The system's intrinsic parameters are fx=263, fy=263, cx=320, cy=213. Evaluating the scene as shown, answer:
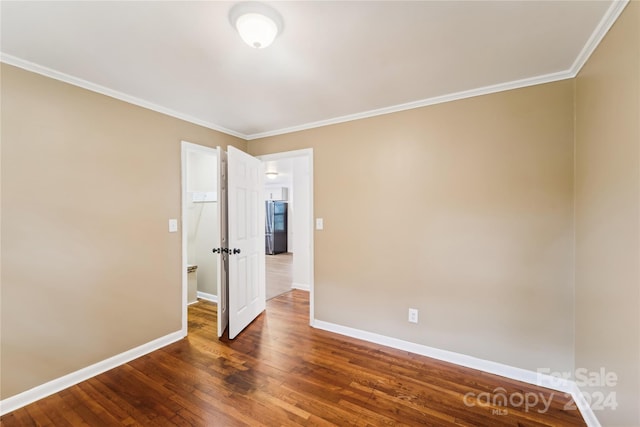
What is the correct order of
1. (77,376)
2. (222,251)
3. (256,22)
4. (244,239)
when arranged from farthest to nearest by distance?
(244,239)
(222,251)
(77,376)
(256,22)

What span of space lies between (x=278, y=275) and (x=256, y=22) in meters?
5.07

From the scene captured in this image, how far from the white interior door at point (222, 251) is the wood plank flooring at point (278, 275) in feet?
4.42

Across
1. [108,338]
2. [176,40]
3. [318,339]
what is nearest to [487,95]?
[176,40]

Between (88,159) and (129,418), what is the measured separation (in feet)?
6.36

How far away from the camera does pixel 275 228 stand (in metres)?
8.97

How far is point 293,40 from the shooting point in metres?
1.60

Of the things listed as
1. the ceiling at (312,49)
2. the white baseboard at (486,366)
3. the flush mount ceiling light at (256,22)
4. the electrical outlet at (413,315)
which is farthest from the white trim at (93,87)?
the electrical outlet at (413,315)

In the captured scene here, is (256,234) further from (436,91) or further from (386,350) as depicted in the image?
(436,91)

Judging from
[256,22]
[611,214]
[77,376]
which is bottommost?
[77,376]

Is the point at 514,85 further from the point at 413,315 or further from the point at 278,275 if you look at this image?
the point at 278,275

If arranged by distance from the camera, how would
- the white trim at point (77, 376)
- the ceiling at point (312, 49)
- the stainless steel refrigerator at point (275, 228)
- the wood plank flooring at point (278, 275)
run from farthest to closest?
the stainless steel refrigerator at point (275, 228)
the wood plank flooring at point (278, 275)
the white trim at point (77, 376)
the ceiling at point (312, 49)

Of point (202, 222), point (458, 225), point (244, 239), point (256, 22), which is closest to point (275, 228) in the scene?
point (202, 222)

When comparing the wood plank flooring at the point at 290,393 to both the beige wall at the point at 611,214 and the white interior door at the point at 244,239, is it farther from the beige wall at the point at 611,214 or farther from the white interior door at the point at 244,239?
the beige wall at the point at 611,214

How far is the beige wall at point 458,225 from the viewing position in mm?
2029
